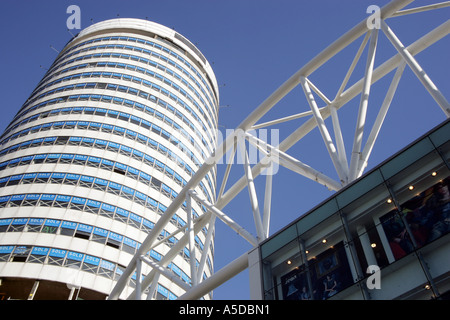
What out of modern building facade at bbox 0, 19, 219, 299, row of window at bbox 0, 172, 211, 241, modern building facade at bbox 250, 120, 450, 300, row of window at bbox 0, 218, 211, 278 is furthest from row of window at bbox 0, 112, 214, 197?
modern building facade at bbox 250, 120, 450, 300

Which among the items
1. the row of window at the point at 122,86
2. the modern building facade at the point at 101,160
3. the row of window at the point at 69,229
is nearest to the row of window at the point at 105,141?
the modern building facade at the point at 101,160

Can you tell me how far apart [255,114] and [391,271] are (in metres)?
11.2

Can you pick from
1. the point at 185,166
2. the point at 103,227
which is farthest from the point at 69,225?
the point at 185,166

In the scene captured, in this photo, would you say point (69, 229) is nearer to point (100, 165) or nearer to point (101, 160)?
point (100, 165)

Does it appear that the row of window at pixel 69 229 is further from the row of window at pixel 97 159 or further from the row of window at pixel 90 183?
the row of window at pixel 97 159

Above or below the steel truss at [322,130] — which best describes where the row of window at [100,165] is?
above

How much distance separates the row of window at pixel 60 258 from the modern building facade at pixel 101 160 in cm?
8

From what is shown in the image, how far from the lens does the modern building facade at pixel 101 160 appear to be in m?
37.9

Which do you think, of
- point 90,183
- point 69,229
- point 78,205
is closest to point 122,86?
point 90,183

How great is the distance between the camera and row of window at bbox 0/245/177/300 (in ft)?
122

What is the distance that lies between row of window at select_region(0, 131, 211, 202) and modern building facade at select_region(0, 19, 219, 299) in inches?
5.5

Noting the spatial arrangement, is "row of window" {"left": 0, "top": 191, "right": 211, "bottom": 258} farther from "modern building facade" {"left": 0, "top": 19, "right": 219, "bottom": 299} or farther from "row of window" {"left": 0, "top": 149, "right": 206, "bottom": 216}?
"row of window" {"left": 0, "top": 149, "right": 206, "bottom": 216}

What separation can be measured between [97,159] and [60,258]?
13.1 m

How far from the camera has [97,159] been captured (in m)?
47.9
